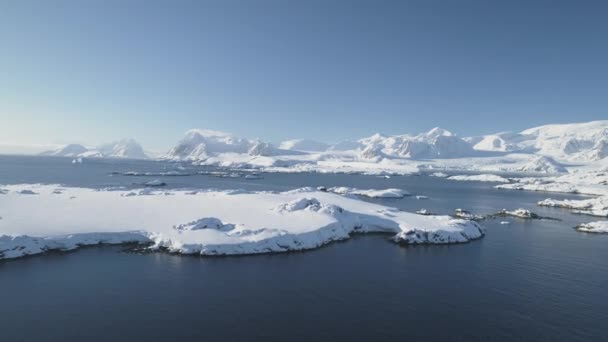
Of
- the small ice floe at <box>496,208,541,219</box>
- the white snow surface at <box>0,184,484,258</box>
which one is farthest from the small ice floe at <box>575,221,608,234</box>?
the white snow surface at <box>0,184,484,258</box>

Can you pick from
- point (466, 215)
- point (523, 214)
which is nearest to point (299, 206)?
point (466, 215)

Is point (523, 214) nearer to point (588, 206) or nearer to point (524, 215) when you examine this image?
point (524, 215)

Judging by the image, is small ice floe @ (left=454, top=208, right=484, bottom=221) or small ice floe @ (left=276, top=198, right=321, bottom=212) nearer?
small ice floe @ (left=276, top=198, right=321, bottom=212)

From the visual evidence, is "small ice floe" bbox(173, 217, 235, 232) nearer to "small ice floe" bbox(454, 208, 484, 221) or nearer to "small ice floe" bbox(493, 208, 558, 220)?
"small ice floe" bbox(454, 208, 484, 221)

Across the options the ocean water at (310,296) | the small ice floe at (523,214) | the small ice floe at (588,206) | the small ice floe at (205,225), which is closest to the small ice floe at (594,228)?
the small ice floe at (523,214)

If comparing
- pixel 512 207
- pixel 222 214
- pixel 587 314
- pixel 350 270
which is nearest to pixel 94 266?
pixel 222 214

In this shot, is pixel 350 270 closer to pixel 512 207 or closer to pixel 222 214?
pixel 222 214
